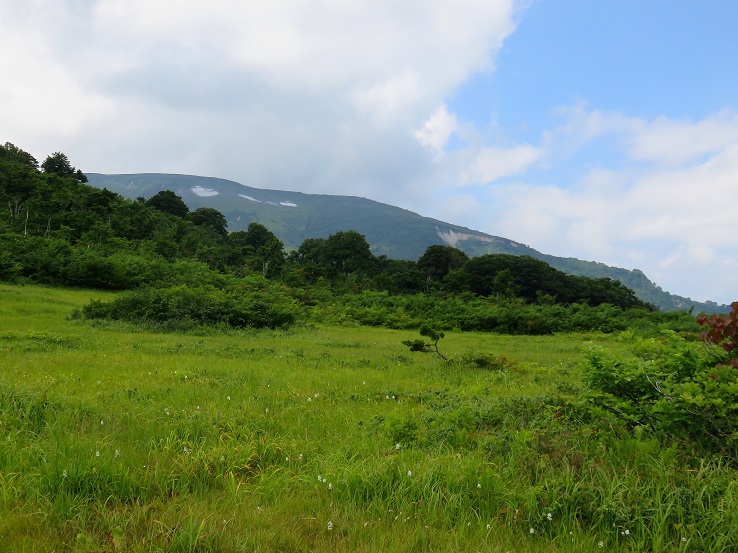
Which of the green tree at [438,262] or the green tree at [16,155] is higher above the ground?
the green tree at [16,155]

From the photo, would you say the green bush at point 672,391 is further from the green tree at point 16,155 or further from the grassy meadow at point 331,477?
the green tree at point 16,155

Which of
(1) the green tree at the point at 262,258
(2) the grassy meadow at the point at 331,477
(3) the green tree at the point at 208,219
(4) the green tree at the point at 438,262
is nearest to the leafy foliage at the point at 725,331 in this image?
(2) the grassy meadow at the point at 331,477

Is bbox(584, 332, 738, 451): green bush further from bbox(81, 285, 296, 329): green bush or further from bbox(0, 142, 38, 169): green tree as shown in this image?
bbox(0, 142, 38, 169): green tree

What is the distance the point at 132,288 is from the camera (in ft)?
103

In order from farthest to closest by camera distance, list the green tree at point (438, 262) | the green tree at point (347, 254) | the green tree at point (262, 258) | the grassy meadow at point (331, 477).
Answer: the green tree at point (438, 262), the green tree at point (347, 254), the green tree at point (262, 258), the grassy meadow at point (331, 477)

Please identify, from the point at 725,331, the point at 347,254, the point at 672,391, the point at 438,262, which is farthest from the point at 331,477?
the point at 438,262

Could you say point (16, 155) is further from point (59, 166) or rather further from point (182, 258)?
point (182, 258)

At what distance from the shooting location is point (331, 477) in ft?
13.9

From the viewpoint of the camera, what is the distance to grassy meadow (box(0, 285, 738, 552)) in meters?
3.36

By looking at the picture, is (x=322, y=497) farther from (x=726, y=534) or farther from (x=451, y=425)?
(x=726, y=534)

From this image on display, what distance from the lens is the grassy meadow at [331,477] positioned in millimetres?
3355

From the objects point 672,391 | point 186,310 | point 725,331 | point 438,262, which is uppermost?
point 438,262

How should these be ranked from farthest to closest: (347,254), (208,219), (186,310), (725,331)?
(208,219), (347,254), (186,310), (725,331)

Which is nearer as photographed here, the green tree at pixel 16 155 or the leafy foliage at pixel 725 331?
the leafy foliage at pixel 725 331
